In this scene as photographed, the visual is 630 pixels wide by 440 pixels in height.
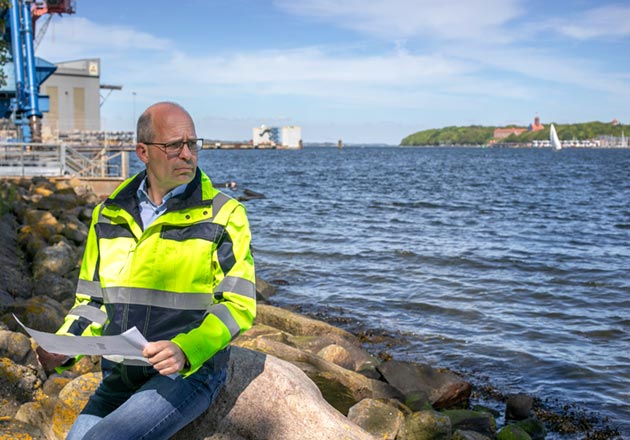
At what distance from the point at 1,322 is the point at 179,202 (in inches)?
176

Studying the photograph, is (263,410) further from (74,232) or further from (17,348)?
(74,232)

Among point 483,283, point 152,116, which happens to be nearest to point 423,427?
point 152,116

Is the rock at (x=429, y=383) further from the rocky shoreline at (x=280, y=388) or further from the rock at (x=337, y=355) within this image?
the rock at (x=337, y=355)

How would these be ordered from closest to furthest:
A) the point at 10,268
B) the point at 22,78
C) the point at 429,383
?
the point at 429,383 < the point at 10,268 < the point at 22,78

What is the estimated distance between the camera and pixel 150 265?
3316 mm

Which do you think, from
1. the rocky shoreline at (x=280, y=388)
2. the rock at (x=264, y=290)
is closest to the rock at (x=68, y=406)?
the rocky shoreline at (x=280, y=388)

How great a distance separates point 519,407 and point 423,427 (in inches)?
95.3

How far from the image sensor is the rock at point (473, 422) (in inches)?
267

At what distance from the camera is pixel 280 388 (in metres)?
4.05

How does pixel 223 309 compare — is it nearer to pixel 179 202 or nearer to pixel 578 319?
pixel 179 202

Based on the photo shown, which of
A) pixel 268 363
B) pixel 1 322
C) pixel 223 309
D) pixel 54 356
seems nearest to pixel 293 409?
pixel 268 363

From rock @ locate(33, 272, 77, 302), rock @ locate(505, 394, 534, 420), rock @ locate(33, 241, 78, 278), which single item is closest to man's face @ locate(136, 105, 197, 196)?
rock @ locate(505, 394, 534, 420)

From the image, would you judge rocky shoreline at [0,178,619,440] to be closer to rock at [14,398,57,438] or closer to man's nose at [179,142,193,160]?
rock at [14,398,57,438]

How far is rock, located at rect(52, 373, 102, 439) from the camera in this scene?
4184mm
